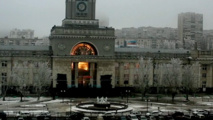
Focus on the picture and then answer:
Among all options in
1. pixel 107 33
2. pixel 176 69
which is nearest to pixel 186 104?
pixel 176 69

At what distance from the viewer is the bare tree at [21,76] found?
7969cm

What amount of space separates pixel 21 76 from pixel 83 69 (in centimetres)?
1557

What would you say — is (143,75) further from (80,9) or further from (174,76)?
(80,9)

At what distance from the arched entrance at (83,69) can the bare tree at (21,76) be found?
414 inches

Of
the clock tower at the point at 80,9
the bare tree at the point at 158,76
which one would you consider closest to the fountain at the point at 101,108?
the bare tree at the point at 158,76

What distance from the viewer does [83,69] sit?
92875mm

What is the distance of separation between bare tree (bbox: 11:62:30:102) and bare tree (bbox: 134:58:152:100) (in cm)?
2467

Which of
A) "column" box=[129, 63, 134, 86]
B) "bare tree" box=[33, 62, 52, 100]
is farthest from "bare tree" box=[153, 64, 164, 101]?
"bare tree" box=[33, 62, 52, 100]

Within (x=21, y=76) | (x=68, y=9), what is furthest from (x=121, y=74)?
(x=21, y=76)

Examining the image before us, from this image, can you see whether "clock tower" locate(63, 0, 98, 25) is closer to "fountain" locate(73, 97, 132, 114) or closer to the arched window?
the arched window

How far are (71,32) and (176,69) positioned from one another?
2551 centimetres

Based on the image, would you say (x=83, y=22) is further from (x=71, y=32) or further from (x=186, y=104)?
(x=186, y=104)

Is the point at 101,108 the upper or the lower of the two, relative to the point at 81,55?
lower

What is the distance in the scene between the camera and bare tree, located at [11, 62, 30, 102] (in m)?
79.7
